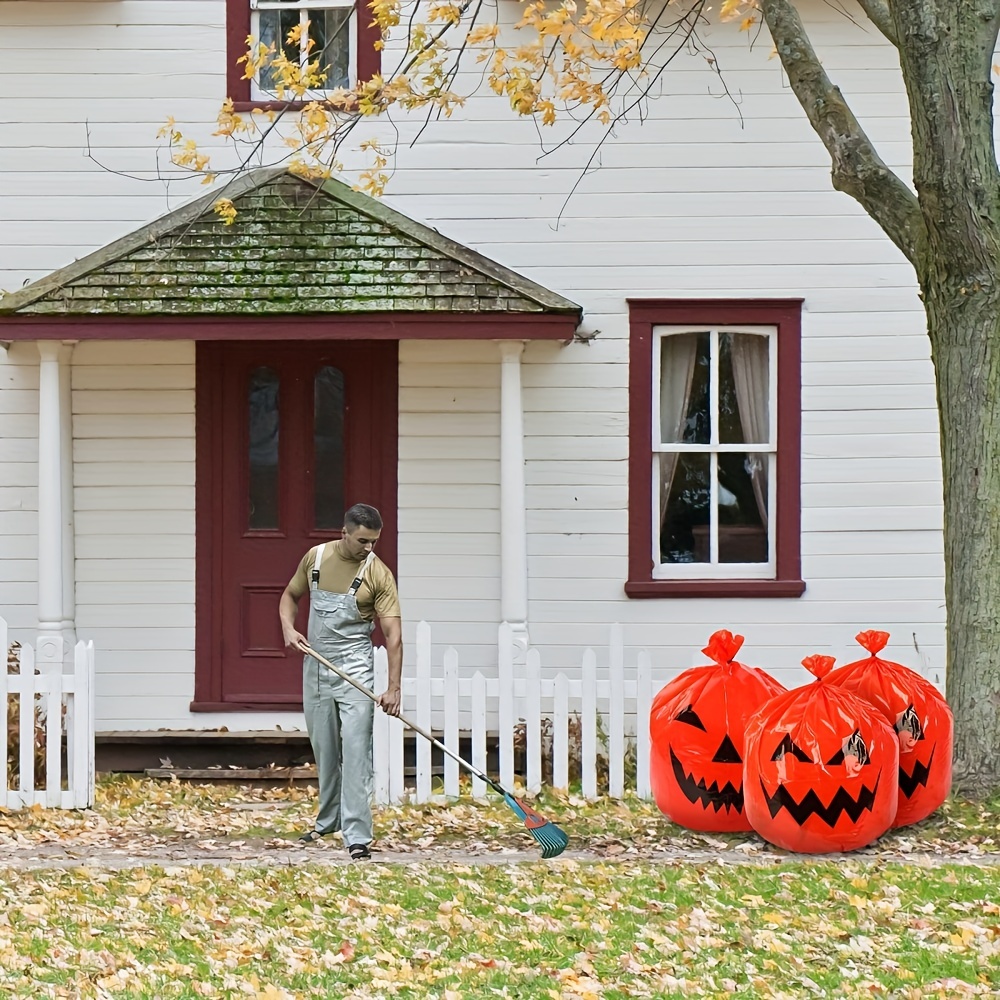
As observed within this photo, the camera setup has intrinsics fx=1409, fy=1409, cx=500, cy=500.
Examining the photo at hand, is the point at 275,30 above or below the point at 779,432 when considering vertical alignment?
above

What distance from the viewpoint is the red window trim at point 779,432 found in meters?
10.2

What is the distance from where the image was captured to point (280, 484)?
10.3 meters

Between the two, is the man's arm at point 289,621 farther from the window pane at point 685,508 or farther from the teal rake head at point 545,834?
the window pane at point 685,508

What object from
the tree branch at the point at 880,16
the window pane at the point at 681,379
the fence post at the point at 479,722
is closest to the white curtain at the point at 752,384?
the window pane at the point at 681,379

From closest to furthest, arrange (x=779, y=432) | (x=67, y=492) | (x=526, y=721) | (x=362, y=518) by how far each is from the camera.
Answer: (x=362, y=518), (x=526, y=721), (x=67, y=492), (x=779, y=432)

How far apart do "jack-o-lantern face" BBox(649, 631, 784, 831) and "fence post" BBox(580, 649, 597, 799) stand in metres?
0.83

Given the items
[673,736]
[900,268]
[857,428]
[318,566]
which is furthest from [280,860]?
[900,268]

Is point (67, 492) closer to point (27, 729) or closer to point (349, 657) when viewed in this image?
point (27, 729)

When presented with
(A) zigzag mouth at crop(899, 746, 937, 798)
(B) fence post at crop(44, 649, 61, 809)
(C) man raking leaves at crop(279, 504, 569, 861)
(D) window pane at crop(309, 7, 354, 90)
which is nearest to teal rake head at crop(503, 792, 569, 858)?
(C) man raking leaves at crop(279, 504, 569, 861)

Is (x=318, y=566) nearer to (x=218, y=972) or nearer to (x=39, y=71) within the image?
(x=218, y=972)

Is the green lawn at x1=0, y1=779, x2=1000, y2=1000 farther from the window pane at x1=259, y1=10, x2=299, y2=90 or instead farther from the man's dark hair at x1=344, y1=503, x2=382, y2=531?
the window pane at x1=259, y1=10, x2=299, y2=90

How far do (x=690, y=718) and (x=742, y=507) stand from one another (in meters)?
2.99

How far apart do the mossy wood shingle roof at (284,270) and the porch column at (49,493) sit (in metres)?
0.56

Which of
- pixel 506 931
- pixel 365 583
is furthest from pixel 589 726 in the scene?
pixel 506 931
